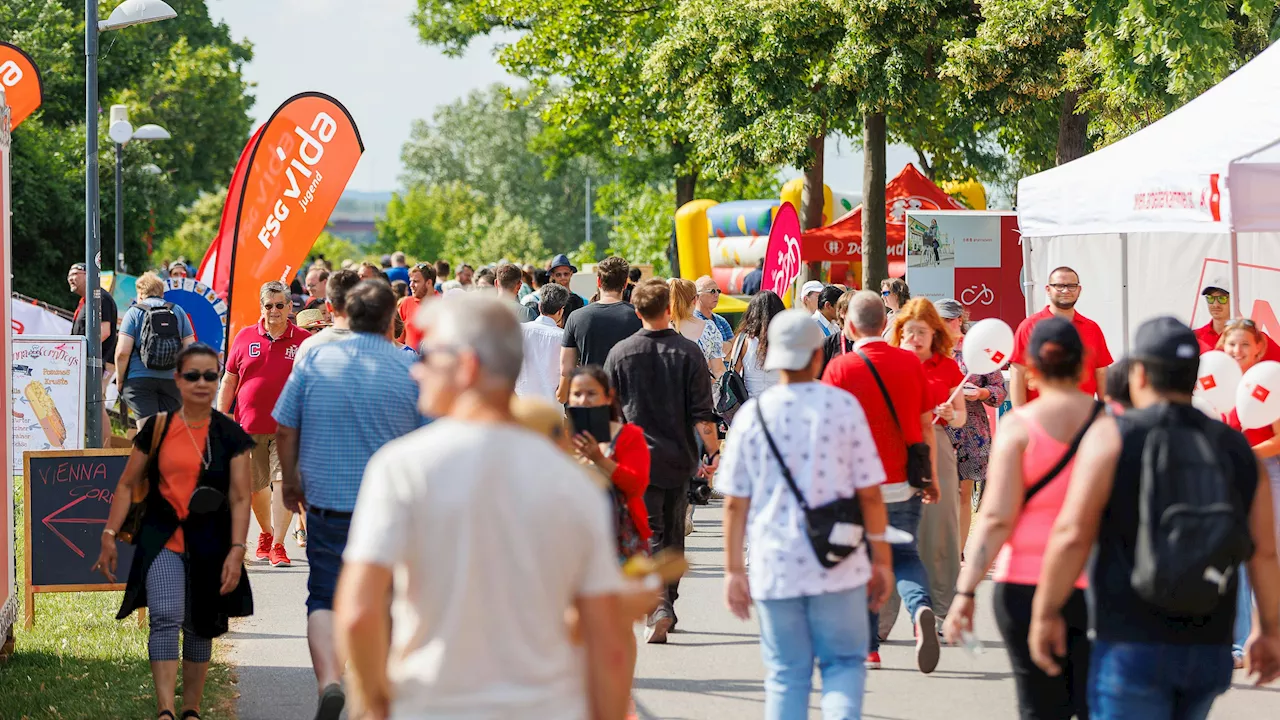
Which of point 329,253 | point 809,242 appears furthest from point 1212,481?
point 329,253

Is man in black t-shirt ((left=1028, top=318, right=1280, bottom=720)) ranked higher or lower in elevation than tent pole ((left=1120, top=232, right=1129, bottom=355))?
lower

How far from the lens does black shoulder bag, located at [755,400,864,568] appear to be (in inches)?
203

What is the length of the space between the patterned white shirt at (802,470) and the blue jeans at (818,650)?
2.1 inches

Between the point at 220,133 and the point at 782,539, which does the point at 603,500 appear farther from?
the point at 220,133

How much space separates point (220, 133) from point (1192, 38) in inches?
1784

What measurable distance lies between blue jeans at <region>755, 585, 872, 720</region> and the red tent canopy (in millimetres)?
19117

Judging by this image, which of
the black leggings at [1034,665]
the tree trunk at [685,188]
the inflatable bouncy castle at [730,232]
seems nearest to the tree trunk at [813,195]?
the inflatable bouncy castle at [730,232]

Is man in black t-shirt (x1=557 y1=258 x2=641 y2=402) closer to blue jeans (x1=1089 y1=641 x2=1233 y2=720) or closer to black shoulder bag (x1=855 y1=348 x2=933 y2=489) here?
black shoulder bag (x1=855 y1=348 x2=933 y2=489)

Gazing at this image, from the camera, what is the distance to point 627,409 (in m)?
7.85

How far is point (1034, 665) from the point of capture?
4.87 metres

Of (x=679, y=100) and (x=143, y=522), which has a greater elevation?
(x=679, y=100)

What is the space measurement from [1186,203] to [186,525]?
5428 mm

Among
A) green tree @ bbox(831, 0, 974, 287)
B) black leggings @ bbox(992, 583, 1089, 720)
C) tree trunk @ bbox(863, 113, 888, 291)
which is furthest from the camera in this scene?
tree trunk @ bbox(863, 113, 888, 291)

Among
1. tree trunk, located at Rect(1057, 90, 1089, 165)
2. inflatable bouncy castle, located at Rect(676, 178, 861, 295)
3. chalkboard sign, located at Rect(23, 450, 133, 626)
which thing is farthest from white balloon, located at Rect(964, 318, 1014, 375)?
inflatable bouncy castle, located at Rect(676, 178, 861, 295)
